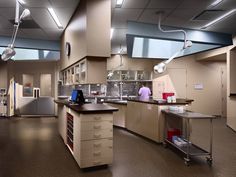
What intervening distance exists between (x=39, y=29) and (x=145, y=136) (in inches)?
177

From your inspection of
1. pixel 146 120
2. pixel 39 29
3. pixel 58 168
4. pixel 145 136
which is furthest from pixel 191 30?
pixel 58 168

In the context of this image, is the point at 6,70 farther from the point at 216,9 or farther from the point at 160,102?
the point at 216,9

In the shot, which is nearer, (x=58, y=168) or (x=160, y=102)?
(x=58, y=168)

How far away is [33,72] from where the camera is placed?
30.4ft

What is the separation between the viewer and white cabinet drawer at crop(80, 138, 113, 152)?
312 cm

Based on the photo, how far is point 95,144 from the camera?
319cm

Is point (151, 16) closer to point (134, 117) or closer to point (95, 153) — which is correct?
point (134, 117)

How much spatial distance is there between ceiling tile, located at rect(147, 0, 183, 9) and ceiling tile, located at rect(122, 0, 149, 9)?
15 cm

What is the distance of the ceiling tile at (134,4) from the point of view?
3916 millimetres

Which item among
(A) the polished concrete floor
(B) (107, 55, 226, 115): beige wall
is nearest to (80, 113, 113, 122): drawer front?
(A) the polished concrete floor

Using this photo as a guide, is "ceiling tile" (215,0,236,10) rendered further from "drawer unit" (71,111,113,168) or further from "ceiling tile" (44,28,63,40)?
"ceiling tile" (44,28,63,40)

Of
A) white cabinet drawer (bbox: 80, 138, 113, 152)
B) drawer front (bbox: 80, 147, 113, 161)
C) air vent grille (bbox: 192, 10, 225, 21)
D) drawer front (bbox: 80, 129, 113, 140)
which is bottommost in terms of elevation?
drawer front (bbox: 80, 147, 113, 161)

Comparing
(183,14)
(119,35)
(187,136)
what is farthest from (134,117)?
(183,14)

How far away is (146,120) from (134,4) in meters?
2.79
